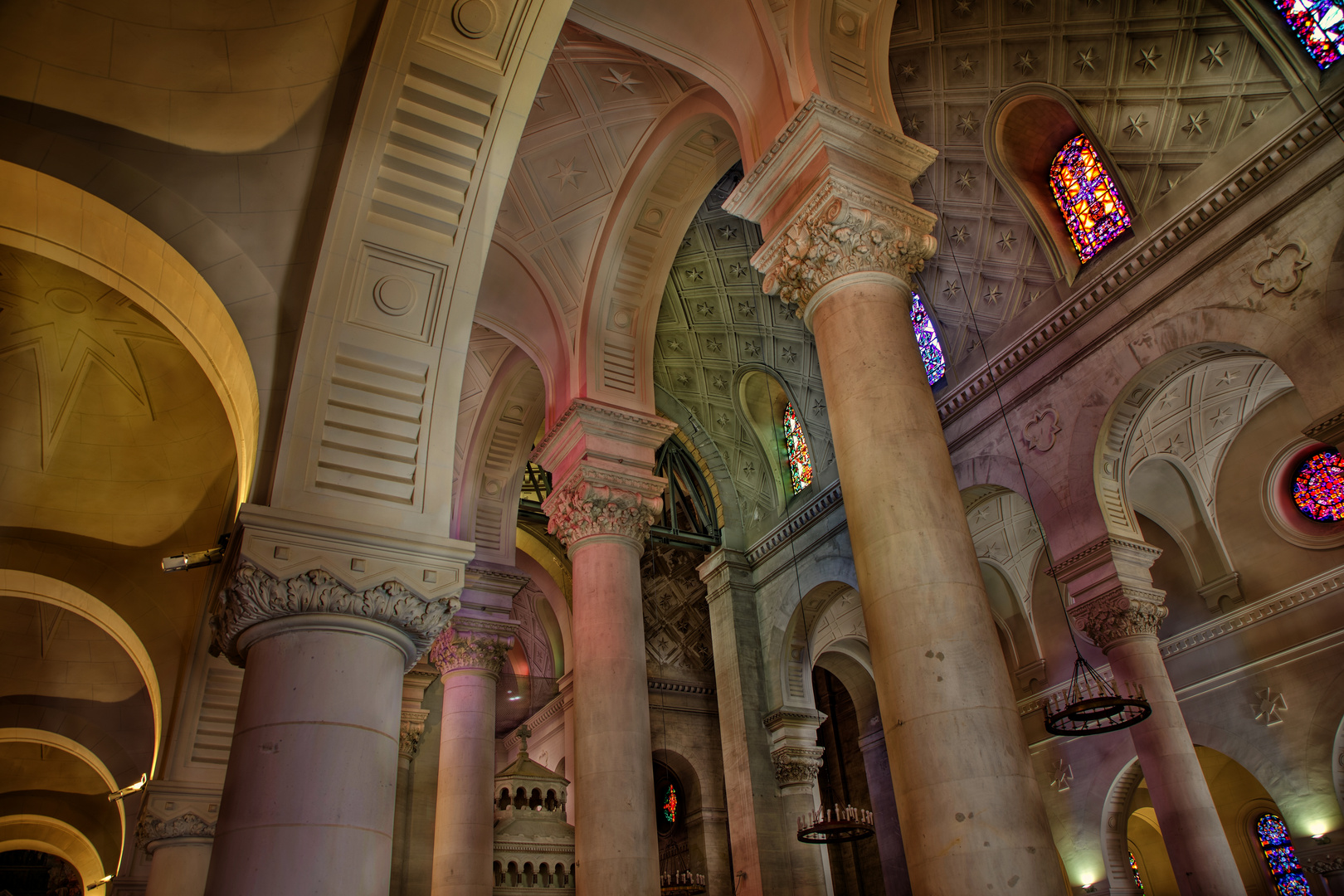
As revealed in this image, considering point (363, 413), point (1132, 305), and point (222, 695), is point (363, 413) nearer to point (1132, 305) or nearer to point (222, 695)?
point (222, 695)

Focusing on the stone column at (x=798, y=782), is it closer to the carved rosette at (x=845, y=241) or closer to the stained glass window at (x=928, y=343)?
the stained glass window at (x=928, y=343)

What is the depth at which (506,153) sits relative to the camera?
5715 millimetres

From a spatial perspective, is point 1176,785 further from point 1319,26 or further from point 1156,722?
point 1319,26

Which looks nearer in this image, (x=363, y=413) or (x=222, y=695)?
(x=363, y=413)

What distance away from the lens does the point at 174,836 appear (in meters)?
9.12

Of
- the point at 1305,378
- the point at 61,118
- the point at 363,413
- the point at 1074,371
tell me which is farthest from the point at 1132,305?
the point at 61,118

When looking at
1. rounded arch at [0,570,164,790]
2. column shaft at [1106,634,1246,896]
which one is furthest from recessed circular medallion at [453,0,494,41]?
column shaft at [1106,634,1246,896]

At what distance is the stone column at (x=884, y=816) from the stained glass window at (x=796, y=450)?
19.5ft

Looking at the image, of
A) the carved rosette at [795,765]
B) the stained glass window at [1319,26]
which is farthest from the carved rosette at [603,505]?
the stained glass window at [1319,26]

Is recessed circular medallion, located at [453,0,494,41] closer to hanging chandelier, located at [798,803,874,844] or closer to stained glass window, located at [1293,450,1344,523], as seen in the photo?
hanging chandelier, located at [798,803,874,844]

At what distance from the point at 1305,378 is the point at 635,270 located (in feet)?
22.6

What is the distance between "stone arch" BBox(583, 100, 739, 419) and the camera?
1009 cm

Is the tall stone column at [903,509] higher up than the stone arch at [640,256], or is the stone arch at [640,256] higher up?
the stone arch at [640,256]

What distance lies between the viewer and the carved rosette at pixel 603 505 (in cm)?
929
